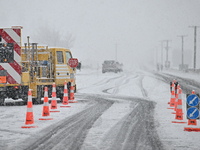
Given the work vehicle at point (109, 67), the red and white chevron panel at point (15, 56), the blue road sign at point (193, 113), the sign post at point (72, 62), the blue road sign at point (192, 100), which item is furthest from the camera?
the work vehicle at point (109, 67)

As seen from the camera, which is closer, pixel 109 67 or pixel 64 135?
pixel 64 135

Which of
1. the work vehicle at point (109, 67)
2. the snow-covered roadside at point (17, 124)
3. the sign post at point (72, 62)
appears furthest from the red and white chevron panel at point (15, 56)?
the work vehicle at point (109, 67)

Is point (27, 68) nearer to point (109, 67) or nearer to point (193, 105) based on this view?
point (193, 105)

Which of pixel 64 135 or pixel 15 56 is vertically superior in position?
pixel 15 56

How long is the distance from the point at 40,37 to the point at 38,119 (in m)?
60.8

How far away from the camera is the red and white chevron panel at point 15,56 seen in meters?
14.3

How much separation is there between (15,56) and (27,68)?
4.54 feet

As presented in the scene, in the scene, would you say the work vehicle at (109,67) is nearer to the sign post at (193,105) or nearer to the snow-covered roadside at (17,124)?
the snow-covered roadside at (17,124)

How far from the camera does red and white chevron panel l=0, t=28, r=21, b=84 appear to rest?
14.3 metres

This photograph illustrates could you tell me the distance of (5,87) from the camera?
46.8 ft

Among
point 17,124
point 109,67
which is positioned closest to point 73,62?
point 17,124

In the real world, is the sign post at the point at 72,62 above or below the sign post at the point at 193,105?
above

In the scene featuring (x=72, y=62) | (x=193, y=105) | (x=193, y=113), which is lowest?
(x=193, y=113)

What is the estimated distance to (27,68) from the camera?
15.8m
